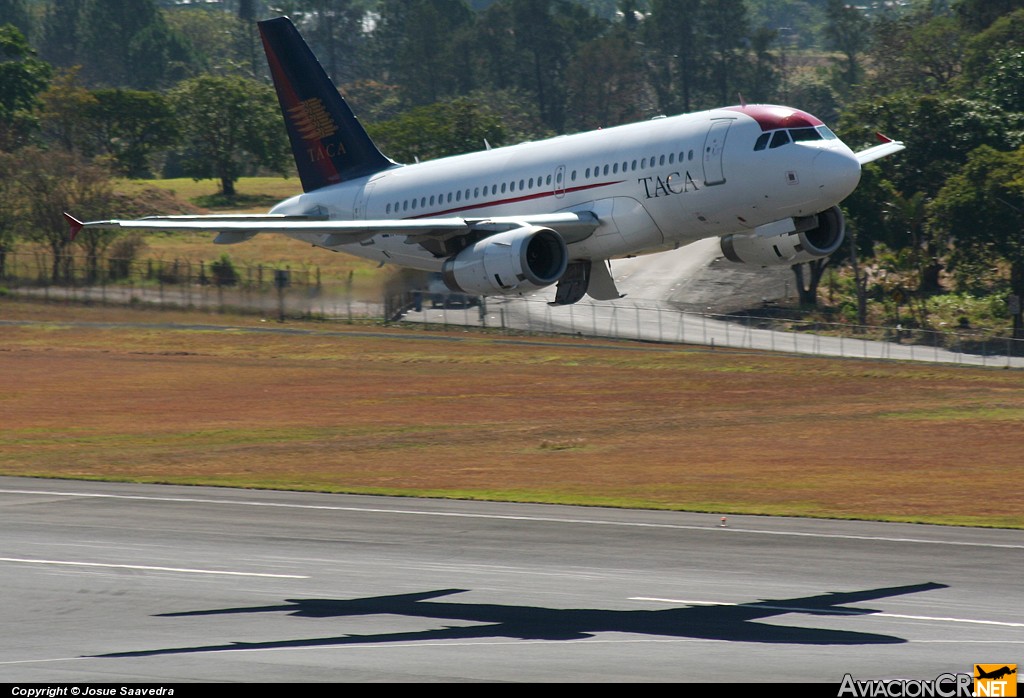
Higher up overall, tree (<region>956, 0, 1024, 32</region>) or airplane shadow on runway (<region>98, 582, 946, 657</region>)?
tree (<region>956, 0, 1024, 32</region>)

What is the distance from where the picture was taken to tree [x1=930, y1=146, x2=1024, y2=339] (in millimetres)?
93312

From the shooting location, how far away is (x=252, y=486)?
3756 centimetres

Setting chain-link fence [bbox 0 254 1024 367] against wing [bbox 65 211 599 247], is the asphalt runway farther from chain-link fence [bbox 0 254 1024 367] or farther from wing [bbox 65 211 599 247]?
chain-link fence [bbox 0 254 1024 367]

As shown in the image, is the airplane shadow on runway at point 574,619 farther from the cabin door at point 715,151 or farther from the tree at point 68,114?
the tree at point 68,114

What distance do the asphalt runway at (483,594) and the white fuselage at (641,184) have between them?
1686 cm

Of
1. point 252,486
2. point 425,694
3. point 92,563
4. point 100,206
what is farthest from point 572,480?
point 100,206

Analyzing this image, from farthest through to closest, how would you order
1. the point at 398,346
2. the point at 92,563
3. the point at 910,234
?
the point at 910,234, the point at 398,346, the point at 92,563

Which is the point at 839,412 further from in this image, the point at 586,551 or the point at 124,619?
the point at 124,619

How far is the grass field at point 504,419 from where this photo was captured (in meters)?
38.6

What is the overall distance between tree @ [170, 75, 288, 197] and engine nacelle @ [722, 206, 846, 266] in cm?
11736

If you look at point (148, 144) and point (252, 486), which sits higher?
point (148, 144)

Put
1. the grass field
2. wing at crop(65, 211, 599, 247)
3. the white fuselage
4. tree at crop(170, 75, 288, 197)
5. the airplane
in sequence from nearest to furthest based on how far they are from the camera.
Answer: the grass field < the white fuselage < the airplane < wing at crop(65, 211, 599, 247) < tree at crop(170, 75, 288, 197)

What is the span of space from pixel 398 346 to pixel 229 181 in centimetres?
8762

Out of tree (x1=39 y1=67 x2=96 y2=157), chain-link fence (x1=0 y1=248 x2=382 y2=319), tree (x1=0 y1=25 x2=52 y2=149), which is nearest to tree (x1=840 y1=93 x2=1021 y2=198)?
chain-link fence (x1=0 y1=248 x2=382 y2=319)
